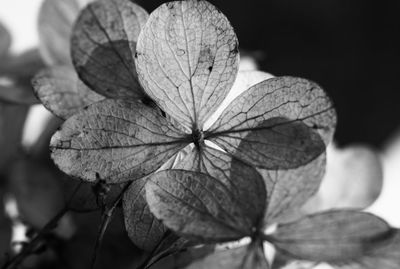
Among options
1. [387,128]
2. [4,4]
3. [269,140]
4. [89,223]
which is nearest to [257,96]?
[269,140]

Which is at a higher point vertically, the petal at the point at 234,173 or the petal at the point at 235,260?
the petal at the point at 234,173

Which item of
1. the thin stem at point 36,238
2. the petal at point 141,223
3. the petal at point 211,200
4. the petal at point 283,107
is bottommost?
the thin stem at point 36,238

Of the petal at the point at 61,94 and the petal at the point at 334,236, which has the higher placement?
the petal at the point at 61,94

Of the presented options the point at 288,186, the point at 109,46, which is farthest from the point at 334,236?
the point at 109,46

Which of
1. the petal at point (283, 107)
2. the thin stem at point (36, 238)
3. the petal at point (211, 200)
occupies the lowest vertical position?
the thin stem at point (36, 238)

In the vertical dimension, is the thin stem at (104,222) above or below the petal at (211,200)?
below

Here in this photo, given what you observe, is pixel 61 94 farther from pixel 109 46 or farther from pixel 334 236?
pixel 334 236
